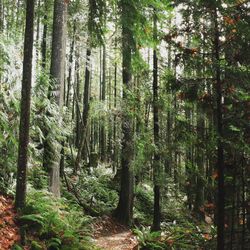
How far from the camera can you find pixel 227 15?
6621mm

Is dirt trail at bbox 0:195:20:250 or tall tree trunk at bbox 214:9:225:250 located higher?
tall tree trunk at bbox 214:9:225:250

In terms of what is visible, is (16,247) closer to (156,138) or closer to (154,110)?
(156,138)

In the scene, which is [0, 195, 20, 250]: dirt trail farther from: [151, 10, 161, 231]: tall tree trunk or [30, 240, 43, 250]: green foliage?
[151, 10, 161, 231]: tall tree trunk

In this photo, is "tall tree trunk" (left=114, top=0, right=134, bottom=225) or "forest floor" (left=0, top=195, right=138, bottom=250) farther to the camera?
"tall tree trunk" (left=114, top=0, right=134, bottom=225)

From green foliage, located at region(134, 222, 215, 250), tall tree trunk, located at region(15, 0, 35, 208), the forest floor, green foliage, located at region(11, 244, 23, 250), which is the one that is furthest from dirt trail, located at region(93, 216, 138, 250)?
green foliage, located at region(11, 244, 23, 250)

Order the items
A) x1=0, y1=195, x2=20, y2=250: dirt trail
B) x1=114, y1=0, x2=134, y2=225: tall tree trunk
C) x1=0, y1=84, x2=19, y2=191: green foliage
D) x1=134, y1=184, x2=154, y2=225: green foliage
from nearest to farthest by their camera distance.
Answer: x1=0, y1=195, x2=20, y2=250: dirt trail → x1=0, y1=84, x2=19, y2=191: green foliage → x1=114, y1=0, x2=134, y2=225: tall tree trunk → x1=134, y1=184, x2=154, y2=225: green foliage

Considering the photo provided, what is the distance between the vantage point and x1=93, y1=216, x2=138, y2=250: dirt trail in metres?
10.3

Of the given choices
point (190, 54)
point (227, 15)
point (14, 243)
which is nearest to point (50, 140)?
point (14, 243)

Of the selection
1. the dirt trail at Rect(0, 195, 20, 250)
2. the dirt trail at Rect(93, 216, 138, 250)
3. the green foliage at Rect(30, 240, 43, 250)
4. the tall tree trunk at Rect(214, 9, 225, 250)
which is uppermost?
the tall tree trunk at Rect(214, 9, 225, 250)

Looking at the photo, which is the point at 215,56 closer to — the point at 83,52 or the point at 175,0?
the point at 175,0

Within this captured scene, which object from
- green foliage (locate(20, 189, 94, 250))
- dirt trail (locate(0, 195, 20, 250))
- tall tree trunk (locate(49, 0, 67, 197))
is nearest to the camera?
dirt trail (locate(0, 195, 20, 250))

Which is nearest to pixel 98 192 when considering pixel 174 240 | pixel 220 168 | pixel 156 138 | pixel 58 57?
pixel 156 138

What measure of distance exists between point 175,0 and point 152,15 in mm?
1083

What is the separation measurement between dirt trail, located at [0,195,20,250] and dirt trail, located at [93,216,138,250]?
10.1 ft
